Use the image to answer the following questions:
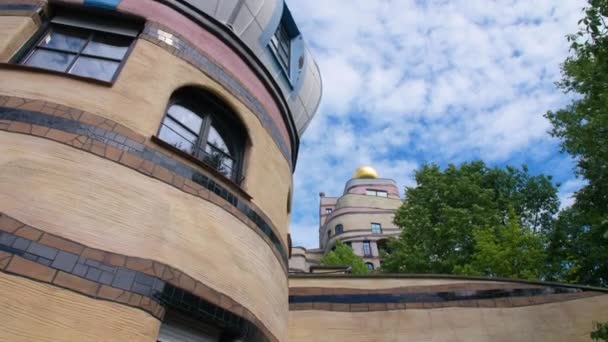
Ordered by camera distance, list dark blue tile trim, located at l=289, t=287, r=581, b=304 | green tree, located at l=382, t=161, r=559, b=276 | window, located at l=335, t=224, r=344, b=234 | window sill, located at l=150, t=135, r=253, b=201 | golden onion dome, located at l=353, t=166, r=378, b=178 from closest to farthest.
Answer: window sill, located at l=150, t=135, r=253, b=201, dark blue tile trim, located at l=289, t=287, r=581, b=304, green tree, located at l=382, t=161, r=559, b=276, window, located at l=335, t=224, r=344, b=234, golden onion dome, located at l=353, t=166, r=378, b=178

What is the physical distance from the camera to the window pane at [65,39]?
187 inches

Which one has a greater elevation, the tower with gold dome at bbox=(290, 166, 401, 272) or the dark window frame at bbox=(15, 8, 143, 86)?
the tower with gold dome at bbox=(290, 166, 401, 272)

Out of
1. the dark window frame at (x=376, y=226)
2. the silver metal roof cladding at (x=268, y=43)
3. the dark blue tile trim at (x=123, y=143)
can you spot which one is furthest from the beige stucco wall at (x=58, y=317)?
the dark window frame at (x=376, y=226)

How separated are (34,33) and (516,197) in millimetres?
16687

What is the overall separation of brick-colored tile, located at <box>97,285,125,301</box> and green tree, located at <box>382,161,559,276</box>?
11.5 metres

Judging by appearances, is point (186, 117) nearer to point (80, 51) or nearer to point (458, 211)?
point (80, 51)

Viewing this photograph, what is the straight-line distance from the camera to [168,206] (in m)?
3.77

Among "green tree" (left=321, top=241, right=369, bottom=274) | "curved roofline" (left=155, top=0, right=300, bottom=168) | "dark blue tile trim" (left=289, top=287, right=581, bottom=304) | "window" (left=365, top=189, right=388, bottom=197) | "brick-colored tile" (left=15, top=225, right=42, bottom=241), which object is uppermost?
"window" (left=365, top=189, right=388, bottom=197)

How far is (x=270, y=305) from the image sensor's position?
4441 millimetres

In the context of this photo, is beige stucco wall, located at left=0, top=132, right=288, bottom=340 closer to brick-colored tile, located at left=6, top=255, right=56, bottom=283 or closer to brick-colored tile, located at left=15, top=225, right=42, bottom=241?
brick-colored tile, located at left=15, top=225, right=42, bottom=241

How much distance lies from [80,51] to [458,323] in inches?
227

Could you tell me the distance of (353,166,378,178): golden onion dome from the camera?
52572 mm

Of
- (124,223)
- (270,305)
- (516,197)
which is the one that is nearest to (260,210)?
(270,305)

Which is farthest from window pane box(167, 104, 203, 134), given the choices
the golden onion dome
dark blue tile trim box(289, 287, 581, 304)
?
the golden onion dome
